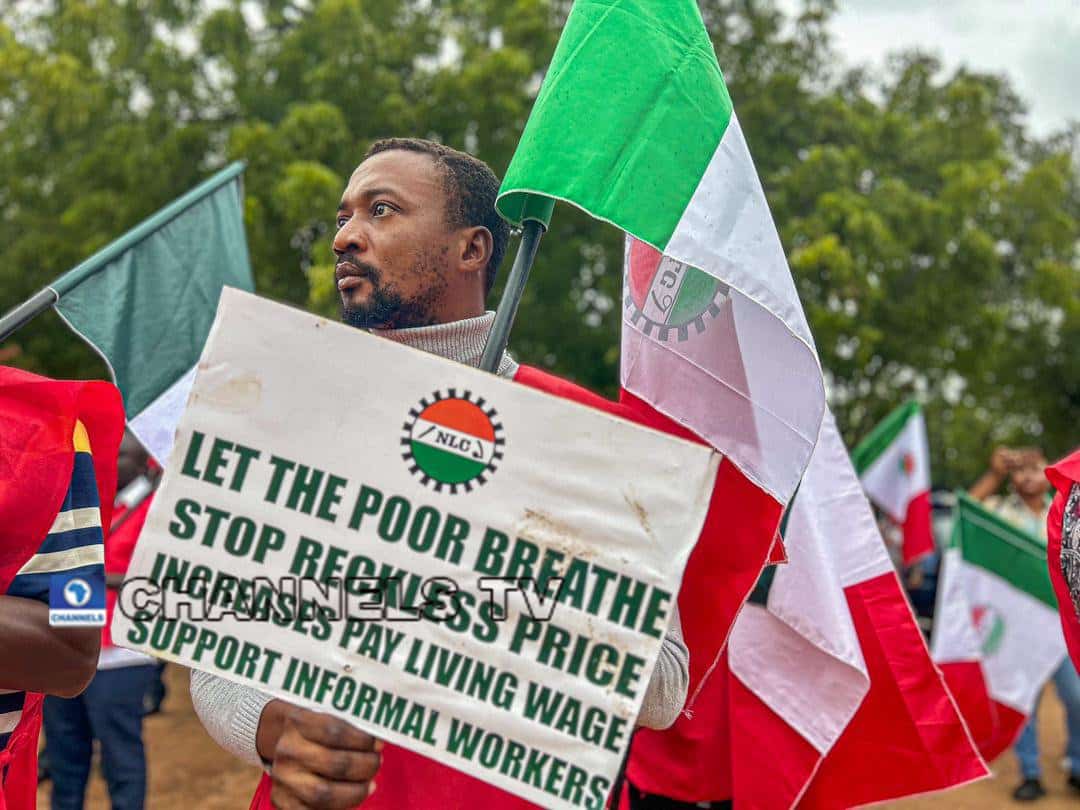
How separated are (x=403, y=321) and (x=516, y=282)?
0.25 metres

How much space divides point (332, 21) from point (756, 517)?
864 cm

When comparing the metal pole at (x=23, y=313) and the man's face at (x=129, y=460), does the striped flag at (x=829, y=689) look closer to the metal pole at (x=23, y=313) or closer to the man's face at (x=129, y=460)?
the metal pole at (x=23, y=313)

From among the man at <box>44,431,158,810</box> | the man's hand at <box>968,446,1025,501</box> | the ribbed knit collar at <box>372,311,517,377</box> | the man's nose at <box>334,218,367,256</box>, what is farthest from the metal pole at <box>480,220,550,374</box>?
the man's hand at <box>968,446,1025,501</box>

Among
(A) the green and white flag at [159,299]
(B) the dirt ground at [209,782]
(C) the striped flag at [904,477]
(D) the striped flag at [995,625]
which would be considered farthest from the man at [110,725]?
(C) the striped flag at [904,477]

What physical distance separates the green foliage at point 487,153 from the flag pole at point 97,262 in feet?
14.3

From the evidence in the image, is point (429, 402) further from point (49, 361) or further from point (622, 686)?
point (49, 361)

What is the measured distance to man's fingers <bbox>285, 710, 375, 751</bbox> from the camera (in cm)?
140

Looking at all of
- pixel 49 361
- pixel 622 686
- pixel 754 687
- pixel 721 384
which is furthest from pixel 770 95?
pixel 622 686

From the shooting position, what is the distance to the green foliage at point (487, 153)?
927 cm

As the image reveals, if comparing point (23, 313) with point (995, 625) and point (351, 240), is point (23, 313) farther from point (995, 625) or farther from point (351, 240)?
point (995, 625)

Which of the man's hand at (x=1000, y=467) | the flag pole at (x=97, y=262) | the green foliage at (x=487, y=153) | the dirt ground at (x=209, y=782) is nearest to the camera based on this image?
the flag pole at (x=97, y=262)

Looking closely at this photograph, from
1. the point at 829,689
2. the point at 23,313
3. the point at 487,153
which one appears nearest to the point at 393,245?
the point at 23,313

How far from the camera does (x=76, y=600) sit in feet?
5.61

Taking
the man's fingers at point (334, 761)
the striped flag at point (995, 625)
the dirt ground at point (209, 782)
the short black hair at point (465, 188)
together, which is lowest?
the dirt ground at point (209, 782)
